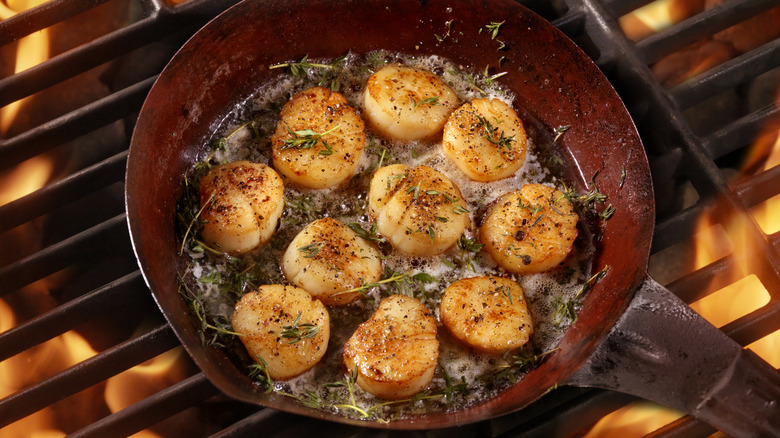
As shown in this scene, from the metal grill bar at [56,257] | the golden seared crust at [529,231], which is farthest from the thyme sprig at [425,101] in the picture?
→ the metal grill bar at [56,257]

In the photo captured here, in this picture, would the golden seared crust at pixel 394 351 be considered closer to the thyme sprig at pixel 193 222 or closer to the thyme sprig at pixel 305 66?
the thyme sprig at pixel 193 222

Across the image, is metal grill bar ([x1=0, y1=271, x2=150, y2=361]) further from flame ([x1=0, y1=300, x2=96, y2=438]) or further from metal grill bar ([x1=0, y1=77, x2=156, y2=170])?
metal grill bar ([x1=0, y1=77, x2=156, y2=170])

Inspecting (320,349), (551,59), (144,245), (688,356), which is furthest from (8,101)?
(688,356)

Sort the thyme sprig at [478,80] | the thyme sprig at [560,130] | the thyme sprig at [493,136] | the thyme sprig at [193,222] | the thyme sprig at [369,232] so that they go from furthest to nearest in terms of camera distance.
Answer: the thyme sprig at [478,80]
the thyme sprig at [560,130]
the thyme sprig at [493,136]
the thyme sprig at [369,232]
the thyme sprig at [193,222]

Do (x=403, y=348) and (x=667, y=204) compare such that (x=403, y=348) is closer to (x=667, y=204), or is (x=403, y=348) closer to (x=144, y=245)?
(x=144, y=245)

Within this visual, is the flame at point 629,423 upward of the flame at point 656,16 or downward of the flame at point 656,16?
downward

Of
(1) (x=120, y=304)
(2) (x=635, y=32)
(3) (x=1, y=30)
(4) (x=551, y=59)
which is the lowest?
(1) (x=120, y=304)

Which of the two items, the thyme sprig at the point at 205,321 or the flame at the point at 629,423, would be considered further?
the flame at the point at 629,423
